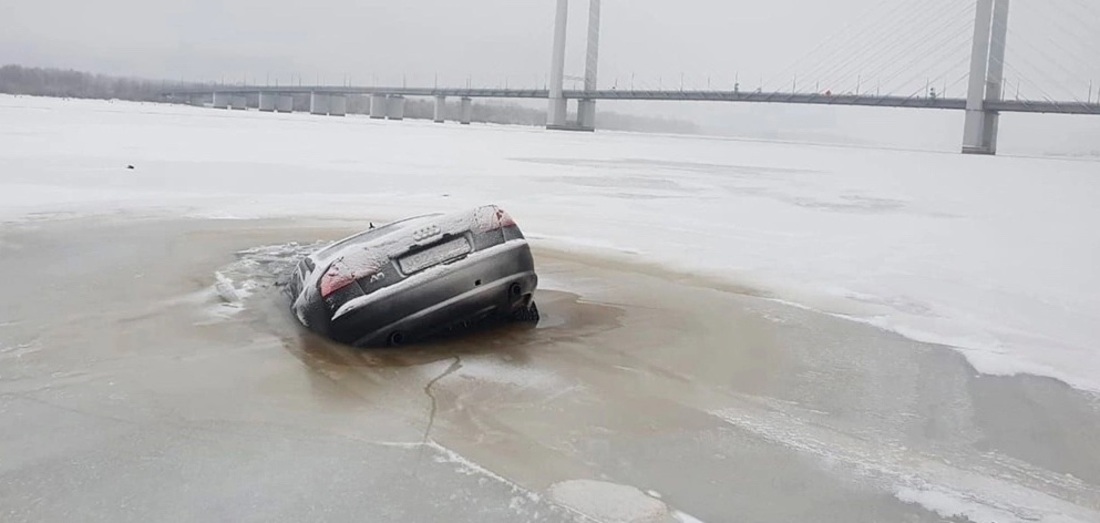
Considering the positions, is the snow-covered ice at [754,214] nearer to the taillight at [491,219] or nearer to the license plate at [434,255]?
the taillight at [491,219]

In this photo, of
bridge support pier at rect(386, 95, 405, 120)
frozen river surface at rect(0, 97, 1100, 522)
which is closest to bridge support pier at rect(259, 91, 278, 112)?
bridge support pier at rect(386, 95, 405, 120)

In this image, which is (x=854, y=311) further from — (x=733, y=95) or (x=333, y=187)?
(x=733, y=95)

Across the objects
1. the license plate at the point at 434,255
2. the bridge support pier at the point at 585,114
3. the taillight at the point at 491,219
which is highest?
the bridge support pier at the point at 585,114

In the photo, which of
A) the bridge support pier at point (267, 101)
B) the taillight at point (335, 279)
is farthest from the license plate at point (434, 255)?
the bridge support pier at point (267, 101)

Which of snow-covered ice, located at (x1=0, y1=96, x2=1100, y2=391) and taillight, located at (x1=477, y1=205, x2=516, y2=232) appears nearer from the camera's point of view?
taillight, located at (x1=477, y1=205, x2=516, y2=232)

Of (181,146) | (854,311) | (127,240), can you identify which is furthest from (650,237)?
(181,146)

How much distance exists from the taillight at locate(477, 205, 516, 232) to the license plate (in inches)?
6.9

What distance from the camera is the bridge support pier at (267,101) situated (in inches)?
4210

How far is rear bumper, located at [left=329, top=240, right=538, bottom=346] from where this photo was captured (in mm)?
5176

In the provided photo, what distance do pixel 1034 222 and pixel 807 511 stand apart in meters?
12.9

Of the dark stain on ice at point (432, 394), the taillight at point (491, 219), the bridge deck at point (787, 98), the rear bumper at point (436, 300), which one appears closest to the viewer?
the dark stain on ice at point (432, 394)

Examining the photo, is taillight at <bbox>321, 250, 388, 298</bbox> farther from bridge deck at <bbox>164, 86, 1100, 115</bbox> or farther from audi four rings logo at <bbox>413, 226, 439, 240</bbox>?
bridge deck at <bbox>164, 86, 1100, 115</bbox>

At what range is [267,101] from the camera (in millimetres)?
107812

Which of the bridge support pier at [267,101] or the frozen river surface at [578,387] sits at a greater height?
the bridge support pier at [267,101]
